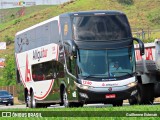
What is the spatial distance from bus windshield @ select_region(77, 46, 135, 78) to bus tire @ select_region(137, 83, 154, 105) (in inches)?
151

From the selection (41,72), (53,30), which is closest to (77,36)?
(53,30)

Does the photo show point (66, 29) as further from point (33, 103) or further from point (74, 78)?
point (33, 103)

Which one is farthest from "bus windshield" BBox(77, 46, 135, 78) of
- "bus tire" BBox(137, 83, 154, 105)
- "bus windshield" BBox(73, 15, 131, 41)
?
"bus tire" BBox(137, 83, 154, 105)

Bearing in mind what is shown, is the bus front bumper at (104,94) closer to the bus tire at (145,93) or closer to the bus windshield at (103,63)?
the bus windshield at (103,63)

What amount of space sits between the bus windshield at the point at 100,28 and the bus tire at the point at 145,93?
3.84m

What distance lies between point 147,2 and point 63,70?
116 m

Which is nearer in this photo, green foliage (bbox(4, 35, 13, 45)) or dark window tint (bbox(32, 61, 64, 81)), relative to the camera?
dark window tint (bbox(32, 61, 64, 81))

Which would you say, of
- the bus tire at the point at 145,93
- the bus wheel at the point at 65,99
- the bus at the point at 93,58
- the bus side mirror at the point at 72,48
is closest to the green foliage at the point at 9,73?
the bus tire at the point at 145,93

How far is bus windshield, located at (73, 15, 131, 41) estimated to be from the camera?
97.2 ft

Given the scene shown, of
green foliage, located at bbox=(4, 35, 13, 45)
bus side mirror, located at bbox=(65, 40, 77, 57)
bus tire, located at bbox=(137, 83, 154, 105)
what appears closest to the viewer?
bus side mirror, located at bbox=(65, 40, 77, 57)

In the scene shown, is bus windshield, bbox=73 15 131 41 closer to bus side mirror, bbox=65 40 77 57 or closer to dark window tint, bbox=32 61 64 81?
bus side mirror, bbox=65 40 77 57

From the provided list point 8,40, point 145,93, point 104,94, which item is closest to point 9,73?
point 8,40

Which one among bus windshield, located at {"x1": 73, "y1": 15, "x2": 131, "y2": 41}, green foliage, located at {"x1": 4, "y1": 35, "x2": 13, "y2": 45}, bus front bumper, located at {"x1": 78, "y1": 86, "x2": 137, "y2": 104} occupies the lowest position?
bus front bumper, located at {"x1": 78, "y1": 86, "x2": 137, "y2": 104}

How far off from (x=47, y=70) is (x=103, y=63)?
17.9ft
